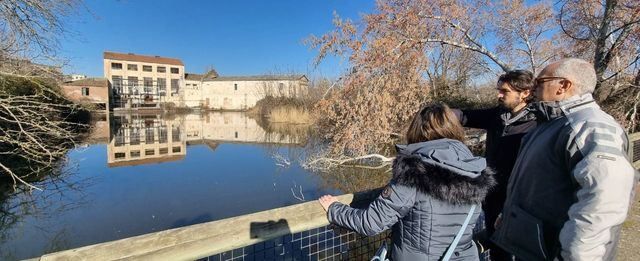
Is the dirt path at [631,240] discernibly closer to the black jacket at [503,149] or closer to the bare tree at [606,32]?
the black jacket at [503,149]

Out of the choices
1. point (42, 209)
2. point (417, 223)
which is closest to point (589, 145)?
point (417, 223)

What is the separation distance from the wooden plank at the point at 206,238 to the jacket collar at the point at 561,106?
47.1 inches

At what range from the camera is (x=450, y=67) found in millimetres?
16531

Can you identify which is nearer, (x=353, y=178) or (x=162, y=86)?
(x=353, y=178)

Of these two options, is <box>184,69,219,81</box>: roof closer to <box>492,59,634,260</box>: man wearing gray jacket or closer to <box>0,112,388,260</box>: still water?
<box>0,112,388,260</box>: still water

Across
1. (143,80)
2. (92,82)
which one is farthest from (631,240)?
(143,80)

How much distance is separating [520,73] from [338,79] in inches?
190

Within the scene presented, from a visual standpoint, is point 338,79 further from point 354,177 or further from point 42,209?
point 42,209

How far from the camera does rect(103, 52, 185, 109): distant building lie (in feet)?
167

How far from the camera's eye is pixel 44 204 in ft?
25.6

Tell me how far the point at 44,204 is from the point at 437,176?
30.9ft

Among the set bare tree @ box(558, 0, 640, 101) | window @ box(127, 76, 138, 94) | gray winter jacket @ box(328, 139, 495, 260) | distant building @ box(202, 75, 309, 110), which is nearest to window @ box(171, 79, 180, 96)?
distant building @ box(202, 75, 309, 110)

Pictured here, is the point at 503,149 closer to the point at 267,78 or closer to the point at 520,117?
the point at 520,117

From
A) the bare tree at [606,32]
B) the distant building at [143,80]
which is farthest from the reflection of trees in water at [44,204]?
the distant building at [143,80]
